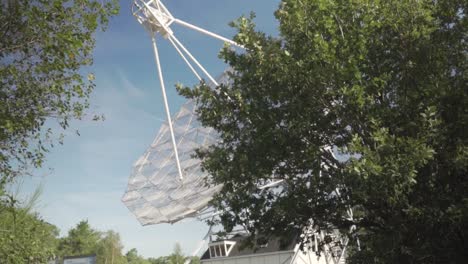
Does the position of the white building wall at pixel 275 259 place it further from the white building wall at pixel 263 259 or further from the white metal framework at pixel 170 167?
the white metal framework at pixel 170 167

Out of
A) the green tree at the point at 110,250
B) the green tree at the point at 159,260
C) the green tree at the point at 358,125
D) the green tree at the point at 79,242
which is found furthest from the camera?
the green tree at the point at 159,260

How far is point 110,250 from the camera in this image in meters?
104

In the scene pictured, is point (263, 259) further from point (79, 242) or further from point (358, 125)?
point (79, 242)

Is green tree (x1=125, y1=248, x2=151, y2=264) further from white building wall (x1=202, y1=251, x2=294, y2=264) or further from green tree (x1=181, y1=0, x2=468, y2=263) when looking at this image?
green tree (x1=181, y1=0, x2=468, y2=263)

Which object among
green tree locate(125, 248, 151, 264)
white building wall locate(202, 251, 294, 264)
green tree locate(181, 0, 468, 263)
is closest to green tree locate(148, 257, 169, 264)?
green tree locate(125, 248, 151, 264)

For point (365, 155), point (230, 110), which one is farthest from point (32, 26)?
point (365, 155)

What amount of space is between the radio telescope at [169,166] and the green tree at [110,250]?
67.5m

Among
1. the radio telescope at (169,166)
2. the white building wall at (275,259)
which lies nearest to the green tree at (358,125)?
the radio telescope at (169,166)

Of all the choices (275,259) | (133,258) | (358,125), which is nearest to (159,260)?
(133,258)

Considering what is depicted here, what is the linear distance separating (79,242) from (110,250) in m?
14.5

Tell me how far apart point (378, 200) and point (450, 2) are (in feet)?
23.3

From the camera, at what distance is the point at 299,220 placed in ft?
52.3

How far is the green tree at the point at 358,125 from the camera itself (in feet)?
43.9

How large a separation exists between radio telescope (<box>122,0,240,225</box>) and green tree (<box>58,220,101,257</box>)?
85410 mm
